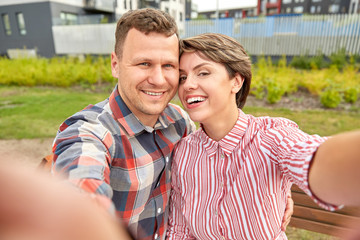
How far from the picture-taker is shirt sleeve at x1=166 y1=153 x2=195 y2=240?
5.91 ft

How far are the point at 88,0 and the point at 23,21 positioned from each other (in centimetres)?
570

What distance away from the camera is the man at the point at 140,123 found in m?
1.55

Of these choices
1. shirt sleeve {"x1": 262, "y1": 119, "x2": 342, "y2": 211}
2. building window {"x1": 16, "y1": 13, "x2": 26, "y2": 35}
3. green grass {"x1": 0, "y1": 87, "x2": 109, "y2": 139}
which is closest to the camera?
shirt sleeve {"x1": 262, "y1": 119, "x2": 342, "y2": 211}

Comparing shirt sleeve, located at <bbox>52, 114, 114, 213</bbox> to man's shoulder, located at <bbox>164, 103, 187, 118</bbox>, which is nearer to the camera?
shirt sleeve, located at <bbox>52, 114, 114, 213</bbox>

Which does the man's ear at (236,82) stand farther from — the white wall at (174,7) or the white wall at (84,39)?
the white wall at (174,7)

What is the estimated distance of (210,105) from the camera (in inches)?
63.6

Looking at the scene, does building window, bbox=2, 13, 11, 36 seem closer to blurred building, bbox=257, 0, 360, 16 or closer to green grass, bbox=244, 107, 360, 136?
A: green grass, bbox=244, 107, 360, 136

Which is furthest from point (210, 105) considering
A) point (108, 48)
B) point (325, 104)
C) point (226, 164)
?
point (108, 48)

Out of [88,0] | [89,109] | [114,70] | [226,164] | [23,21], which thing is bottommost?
[226,164]

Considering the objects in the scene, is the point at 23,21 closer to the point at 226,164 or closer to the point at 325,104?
the point at 325,104

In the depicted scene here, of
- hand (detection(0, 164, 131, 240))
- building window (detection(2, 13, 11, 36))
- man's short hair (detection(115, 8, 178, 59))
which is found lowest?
hand (detection(0, 164, 131, 240))

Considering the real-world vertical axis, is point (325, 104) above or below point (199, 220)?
below

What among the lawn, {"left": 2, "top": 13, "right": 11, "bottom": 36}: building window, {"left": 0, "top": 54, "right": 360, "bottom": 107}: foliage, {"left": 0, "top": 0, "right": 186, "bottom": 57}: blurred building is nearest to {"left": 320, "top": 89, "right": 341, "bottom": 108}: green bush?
{"left": 0, "top": 54, "right": 360, "bottom": 107}: foliage

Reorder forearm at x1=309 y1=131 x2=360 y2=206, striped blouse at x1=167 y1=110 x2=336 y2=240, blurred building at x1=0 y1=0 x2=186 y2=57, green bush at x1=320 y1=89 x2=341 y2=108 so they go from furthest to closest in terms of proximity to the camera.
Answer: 1. blurred building at x1=0 y1=0 x2=186 y2=57
2. green bush at x1=320 y1=89 x2=341 y2=108
3. striped blouse at x1=167 y1=110 x2=336 y2=240
4. forearm at x1=309 y1=131 x2=360 y2=206
